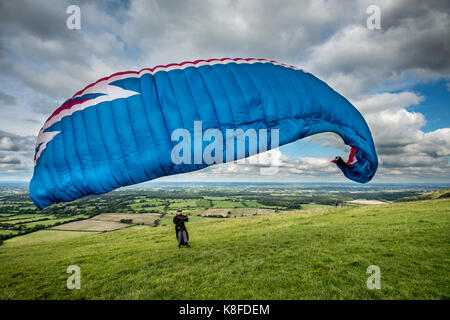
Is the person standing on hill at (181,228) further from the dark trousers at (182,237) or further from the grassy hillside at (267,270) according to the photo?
the grassy hillside at (267,270)

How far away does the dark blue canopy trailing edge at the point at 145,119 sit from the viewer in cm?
333

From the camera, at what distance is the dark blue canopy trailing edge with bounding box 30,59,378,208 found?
3334mm

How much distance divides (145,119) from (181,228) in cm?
651

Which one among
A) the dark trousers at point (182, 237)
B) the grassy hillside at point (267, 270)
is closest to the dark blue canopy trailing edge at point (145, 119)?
the grassy hillside at point (267, 270)

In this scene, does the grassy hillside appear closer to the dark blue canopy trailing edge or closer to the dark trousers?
the dark trousers

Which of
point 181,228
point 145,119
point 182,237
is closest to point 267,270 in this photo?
point 181,228

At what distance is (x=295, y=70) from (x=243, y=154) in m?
2.61

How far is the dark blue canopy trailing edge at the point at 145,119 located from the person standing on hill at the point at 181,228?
5.37 meters

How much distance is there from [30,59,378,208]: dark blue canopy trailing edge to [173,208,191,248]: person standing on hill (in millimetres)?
5370

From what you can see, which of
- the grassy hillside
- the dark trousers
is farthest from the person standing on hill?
the grassy hillside

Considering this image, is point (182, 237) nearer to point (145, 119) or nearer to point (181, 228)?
point (181, 228)

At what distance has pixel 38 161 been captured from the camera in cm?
365

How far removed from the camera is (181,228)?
348 inches
